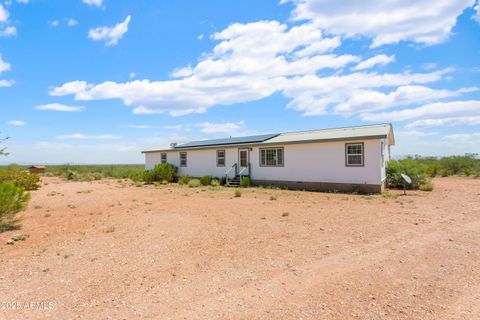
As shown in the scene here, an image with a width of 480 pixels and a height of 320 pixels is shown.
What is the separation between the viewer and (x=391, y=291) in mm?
4180

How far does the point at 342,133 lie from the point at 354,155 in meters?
1.94

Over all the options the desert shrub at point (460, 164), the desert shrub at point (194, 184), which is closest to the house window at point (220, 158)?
the desert shrub at point (194, 184)

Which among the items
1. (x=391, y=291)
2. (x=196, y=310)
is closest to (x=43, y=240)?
(x=196, y=310)

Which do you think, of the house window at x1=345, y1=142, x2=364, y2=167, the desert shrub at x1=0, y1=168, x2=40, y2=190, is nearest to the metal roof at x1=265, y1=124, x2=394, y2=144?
the house window at x1=345, y1=142, x2=364, y2=167

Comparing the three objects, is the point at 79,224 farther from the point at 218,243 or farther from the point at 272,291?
the point at 272,291

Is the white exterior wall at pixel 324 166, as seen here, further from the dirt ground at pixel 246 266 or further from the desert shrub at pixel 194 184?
the dirt ground at pixel 246 266

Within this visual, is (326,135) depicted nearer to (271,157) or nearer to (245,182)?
(271,157)

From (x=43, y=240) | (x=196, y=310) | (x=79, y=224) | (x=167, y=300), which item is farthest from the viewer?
(x=79, y=224)

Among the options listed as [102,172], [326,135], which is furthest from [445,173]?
[102,172]

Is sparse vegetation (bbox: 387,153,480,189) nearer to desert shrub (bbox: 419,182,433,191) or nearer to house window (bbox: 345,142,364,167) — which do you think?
desert shrub (bbox: 419,182,433,191)

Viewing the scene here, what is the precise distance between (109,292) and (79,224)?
204 inches

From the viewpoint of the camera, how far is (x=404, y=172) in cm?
1711

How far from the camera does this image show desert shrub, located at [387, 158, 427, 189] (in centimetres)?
1667

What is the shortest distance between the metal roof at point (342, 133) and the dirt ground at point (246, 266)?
5.87m
